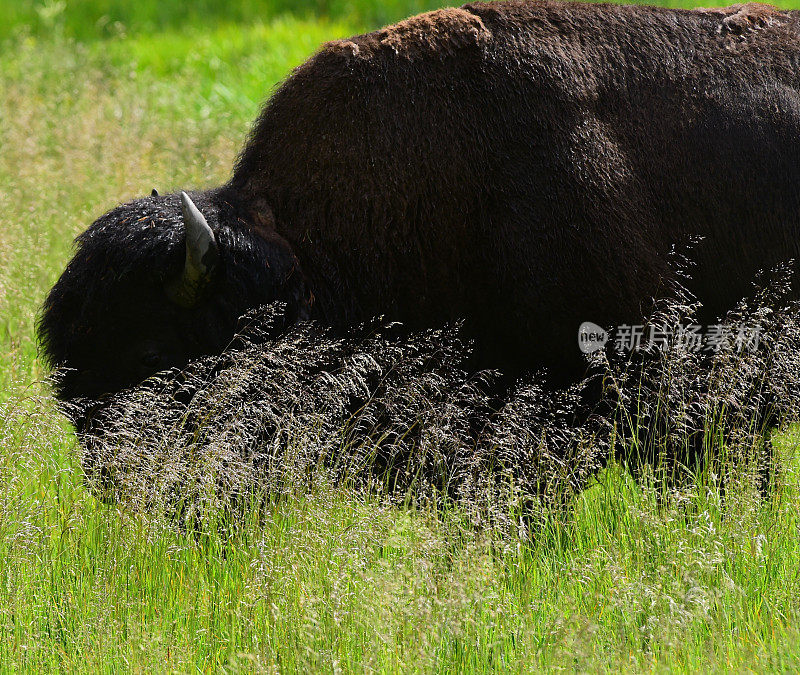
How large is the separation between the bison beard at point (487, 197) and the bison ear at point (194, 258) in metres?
0.02

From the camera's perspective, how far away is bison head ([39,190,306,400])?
11.1ft

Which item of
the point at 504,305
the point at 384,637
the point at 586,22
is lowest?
the point at 384,637

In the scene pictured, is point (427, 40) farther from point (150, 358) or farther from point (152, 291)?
point (150, 358)

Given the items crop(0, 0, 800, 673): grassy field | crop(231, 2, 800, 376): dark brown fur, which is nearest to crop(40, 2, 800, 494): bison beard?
crop(231, 2, 800, 376): dark brown fur

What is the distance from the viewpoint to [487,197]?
144 inches

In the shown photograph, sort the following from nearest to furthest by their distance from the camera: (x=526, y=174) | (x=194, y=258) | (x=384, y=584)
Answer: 1. (x=384, y=584)
2. (x=194, y=258)
3. (x=526, y=174)

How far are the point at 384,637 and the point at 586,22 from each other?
2.63 metres

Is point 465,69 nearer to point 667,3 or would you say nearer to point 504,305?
point 504,305

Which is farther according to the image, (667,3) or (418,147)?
(667,3)

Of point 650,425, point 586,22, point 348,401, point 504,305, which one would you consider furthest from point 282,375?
point 586,22

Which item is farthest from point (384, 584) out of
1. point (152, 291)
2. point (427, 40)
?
point (427, 40)

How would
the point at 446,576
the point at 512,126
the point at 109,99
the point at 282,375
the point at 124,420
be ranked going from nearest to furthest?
the point at 446,576 < the point at 124,420 < the point at 282,375 < the point at 512,126 < the point at 109,99

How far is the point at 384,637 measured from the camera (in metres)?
2.43

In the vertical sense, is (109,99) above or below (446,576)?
above
